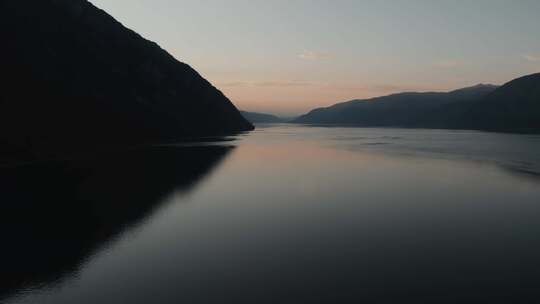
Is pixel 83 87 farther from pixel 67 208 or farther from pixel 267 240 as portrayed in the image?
pixel 267 240

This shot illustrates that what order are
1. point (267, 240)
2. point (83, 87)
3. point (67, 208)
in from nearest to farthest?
point (267, 240) → point (67, 208) → point (83, 87)

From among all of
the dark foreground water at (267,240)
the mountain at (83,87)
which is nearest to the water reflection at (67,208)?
the dark foreground water at (267,240)

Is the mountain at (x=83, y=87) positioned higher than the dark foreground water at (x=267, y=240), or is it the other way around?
the mountain at (x=83, y=87)

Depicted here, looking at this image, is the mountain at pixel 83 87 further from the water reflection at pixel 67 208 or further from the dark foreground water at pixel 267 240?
the dark foreground water at pixel 267 240

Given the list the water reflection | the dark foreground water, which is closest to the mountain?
the water reflection

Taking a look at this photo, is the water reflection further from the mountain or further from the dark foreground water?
the mountain

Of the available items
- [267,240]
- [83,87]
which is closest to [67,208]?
[267,240]
